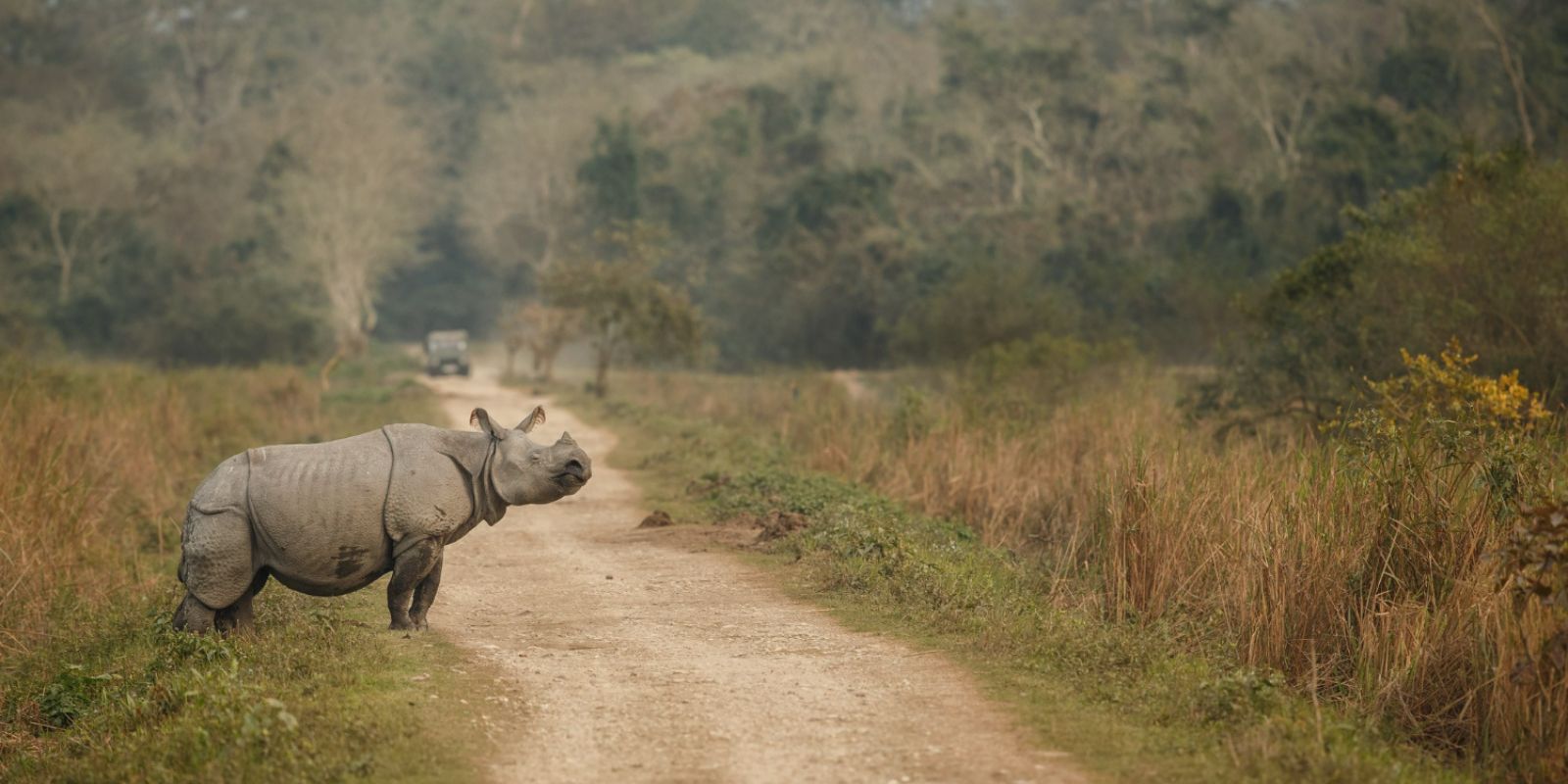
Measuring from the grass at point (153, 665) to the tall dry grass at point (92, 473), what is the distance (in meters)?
0.02

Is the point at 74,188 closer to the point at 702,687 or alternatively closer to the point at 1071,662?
the point at 702,687

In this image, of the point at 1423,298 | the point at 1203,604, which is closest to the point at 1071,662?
the point at 1203,604

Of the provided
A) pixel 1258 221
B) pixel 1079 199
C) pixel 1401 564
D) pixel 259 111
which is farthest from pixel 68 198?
pixel 1401 564

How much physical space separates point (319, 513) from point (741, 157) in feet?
160

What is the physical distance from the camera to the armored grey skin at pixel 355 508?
339 inches

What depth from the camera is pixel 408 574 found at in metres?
9.03

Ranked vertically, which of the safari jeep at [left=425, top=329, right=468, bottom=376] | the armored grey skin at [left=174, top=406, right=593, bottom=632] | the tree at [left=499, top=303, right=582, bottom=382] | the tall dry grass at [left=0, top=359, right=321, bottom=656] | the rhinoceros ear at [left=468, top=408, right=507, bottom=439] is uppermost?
the rhinoceros ear at [left=468, top=408, right=507, bottom=439]

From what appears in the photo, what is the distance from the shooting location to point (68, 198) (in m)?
53.4

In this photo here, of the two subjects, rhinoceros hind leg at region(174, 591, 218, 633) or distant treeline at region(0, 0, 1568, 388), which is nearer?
rhinoceros hind leg at region(174, 591, 218, 633)

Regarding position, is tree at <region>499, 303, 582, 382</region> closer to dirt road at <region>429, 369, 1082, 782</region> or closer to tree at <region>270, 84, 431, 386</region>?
tree at <region>270, 84, 431, 386</region>

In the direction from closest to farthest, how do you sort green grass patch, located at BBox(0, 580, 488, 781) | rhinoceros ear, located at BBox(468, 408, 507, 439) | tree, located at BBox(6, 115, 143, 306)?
green grass patch, located at BBox(0, 580, 488, 781)
rhinoceros ear, located at BBox(468, 408, 507, 439)
tree, located at BBox(6, 115, 143, 306)

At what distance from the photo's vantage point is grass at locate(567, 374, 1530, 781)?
23.6ft

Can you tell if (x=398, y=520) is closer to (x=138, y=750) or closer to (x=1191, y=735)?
(x=138, y=750)

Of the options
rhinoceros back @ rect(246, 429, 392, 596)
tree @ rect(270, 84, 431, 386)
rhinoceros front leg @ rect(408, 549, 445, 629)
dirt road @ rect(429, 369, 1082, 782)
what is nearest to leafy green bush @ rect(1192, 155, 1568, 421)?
dirt road @ rect(429, 369, 1082, 782)
